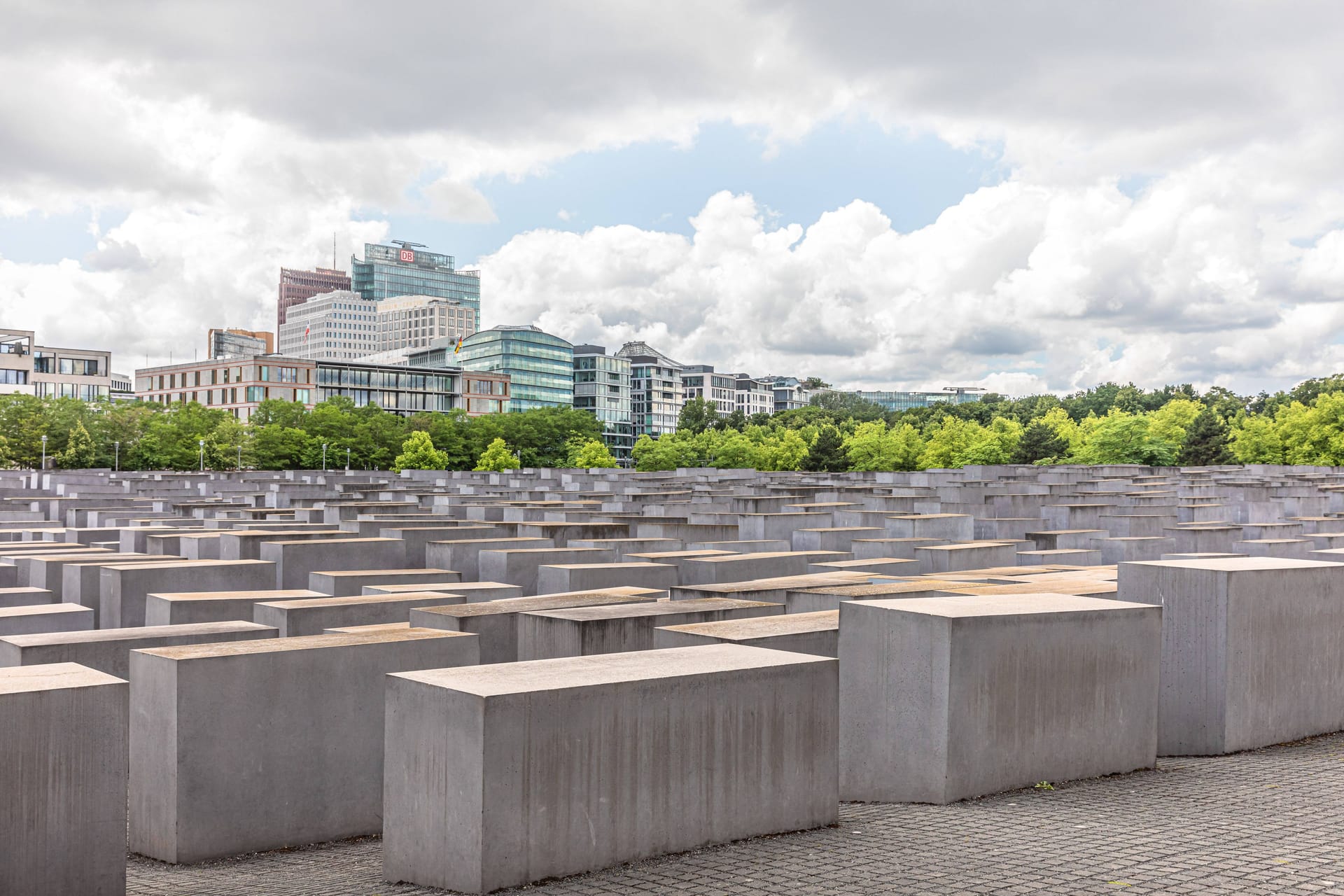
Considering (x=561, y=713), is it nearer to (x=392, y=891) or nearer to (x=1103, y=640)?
(x=392, y=891)

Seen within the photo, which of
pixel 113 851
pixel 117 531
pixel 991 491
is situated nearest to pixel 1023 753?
pixel 113 851

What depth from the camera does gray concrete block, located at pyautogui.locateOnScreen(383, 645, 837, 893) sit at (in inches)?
248

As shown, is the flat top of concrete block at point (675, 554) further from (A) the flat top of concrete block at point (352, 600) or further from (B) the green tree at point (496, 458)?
(B) the green tree at point (496, 458)

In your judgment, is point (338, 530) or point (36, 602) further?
point (338, 530)

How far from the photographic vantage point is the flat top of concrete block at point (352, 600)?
1238 cm

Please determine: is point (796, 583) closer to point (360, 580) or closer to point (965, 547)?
point (360, 580)

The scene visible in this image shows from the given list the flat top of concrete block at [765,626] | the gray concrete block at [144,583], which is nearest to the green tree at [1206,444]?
the gray concrete block at [144,583]

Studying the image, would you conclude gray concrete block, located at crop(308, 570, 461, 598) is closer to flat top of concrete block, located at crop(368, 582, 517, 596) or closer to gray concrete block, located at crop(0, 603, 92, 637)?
flat top of concrete block, located at crop(368, 582, 517, 596)

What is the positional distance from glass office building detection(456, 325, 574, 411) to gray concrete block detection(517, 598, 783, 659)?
149 meters

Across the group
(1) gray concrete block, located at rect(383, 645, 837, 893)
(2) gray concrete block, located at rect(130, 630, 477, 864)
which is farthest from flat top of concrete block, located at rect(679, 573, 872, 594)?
(1) gray concrete block, located at rect(383, 645, 837, 893)

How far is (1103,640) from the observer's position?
9.09m

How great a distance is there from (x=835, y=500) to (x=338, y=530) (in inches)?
717

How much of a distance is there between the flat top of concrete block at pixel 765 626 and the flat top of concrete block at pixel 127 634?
4.18 metres

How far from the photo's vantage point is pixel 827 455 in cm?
9362
